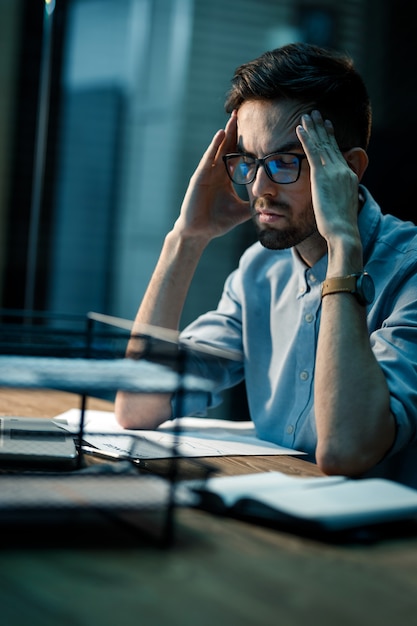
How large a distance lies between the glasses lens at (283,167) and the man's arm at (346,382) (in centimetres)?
17

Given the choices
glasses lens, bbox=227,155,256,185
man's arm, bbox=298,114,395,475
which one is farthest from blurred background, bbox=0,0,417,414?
man's arm, bbox=298,114,395,475

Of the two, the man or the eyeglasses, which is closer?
the man

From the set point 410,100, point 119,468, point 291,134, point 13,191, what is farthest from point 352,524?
point 13,191

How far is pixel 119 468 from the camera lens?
90cm

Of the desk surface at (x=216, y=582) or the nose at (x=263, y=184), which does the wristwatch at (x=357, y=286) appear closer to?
the nose at (x=263, y=184)

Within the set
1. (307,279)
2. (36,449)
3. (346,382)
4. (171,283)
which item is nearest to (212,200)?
(171,283)

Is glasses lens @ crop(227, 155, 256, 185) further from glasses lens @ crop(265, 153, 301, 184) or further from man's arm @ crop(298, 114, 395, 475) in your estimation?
man's arm @ crop(298, 114, 395, 475)

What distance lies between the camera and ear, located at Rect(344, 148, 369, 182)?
1.68 meters

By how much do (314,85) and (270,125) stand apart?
0.13 meters

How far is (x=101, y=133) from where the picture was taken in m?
4.41

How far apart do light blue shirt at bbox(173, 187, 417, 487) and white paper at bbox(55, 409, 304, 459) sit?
8cm

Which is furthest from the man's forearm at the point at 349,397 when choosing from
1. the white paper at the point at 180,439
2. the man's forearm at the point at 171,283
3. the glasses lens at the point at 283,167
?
the man's forearm at the point at 171,283

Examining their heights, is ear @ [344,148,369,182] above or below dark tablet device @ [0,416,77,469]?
above

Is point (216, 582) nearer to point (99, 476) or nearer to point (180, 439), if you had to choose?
point (99, 476)
